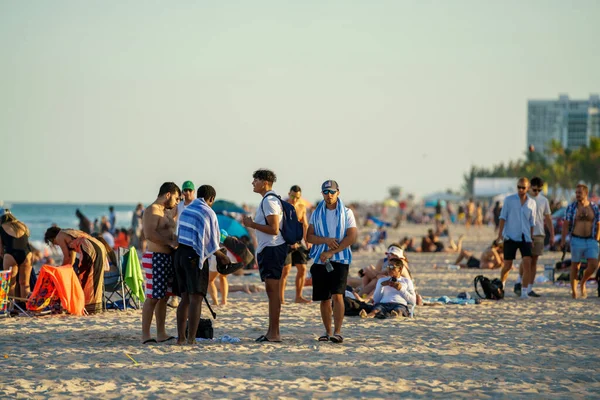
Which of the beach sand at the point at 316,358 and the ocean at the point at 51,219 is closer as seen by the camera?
the beach sand at the point at 316,358

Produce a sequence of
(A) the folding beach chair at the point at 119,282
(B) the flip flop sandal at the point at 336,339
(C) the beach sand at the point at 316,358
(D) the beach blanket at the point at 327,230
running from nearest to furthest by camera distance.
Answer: (C) the beach sand at the point at 316,358, (D) the beach blanket at the point at 327,230, (B) the flip flop sandal at the point at 336,339, (A) the folding beach chair at the point at 119,282

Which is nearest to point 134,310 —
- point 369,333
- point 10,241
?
point 10,241

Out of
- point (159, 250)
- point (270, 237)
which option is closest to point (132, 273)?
point (159, 250)

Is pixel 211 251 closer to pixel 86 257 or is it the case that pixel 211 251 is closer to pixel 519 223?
pixel 86 257

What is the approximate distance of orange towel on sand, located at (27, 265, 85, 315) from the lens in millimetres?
10625

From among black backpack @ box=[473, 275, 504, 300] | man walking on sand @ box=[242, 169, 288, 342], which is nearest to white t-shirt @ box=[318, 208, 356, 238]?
man walking on sand @ box=[242, 169, 288, 342]

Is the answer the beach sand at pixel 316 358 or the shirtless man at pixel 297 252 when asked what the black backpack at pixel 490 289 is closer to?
the beach sand at pixel 316 358

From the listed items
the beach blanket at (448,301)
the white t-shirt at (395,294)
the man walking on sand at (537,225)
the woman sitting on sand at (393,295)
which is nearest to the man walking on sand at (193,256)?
the woman sitting on sand at (393,295)

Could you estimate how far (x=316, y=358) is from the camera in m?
7.84

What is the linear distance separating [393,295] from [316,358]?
134 inches

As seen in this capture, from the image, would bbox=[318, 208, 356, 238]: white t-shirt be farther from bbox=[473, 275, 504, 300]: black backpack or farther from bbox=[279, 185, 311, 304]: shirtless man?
bbox=[473, 275, 504, 300]: black backpack

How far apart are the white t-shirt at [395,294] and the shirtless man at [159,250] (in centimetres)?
342

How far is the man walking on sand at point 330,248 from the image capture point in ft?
27.9

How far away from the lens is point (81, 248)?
1080 centimetres
